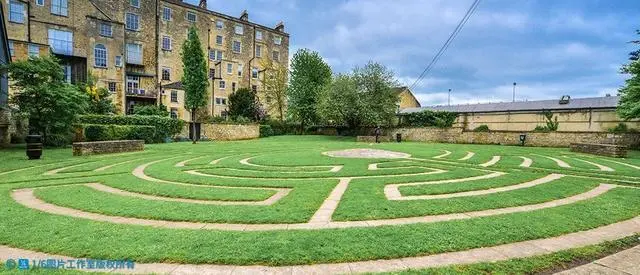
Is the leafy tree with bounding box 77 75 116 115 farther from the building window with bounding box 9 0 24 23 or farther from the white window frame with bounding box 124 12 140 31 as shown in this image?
the white window frame with bounding box 124 12 140 31

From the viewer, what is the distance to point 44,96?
1975 centimetres

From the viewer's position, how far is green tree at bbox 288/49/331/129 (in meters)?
43.8

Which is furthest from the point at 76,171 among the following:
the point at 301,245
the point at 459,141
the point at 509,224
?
the point at 459,141

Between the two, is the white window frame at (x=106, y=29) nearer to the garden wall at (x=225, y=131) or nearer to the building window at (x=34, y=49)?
the building window at (x=34, y=49)

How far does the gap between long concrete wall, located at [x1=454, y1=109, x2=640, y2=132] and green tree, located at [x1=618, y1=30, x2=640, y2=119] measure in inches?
139

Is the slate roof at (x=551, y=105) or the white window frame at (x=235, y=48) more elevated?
the white window frame at (x=235, y=48)

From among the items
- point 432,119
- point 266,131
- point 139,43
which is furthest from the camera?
point 139,43

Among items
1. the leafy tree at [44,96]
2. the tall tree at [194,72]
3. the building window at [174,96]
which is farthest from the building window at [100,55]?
the leafy tree at [44,96]

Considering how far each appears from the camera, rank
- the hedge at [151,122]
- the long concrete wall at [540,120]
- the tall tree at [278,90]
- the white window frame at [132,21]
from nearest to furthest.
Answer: the long concrete wall at [540,120], the hedge at [151,122], the white window frame at [132,21], the tall tree at [278,90]

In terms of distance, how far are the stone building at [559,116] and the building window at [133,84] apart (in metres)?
43.9

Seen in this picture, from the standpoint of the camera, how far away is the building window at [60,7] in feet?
122

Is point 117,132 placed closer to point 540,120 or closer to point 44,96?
point 44,96

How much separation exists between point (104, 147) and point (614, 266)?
74.4 ft

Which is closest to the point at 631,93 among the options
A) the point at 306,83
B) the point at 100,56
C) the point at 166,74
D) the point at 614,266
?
the point at 614,266
